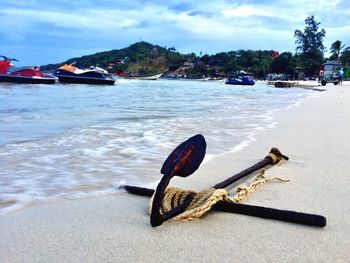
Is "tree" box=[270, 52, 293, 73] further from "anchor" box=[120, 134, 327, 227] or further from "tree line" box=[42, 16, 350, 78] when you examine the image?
"anchor" box=[120, 134, 327, 227]

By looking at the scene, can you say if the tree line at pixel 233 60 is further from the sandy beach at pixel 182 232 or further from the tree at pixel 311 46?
the sandy beach at pixel 182 232

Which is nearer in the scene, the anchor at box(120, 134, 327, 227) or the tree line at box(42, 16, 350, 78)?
the anchor at box(120, 134, 327, 227)

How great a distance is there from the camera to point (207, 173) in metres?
4.09

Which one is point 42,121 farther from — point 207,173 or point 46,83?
point 46,83

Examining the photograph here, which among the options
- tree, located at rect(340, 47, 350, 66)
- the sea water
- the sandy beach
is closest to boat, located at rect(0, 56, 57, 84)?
the sea water

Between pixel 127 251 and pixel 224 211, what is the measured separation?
81 centimetres

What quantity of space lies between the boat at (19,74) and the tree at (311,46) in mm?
75107

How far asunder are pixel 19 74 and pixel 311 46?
82496mm

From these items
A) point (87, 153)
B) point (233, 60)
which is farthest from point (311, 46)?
point (87, 153)

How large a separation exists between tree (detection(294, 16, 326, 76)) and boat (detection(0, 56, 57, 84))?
2957 inches

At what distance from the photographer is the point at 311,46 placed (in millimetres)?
104875

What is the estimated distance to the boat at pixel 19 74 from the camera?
130 feet

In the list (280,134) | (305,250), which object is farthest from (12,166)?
(280,134)

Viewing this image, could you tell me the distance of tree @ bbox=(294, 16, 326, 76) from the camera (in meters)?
101
